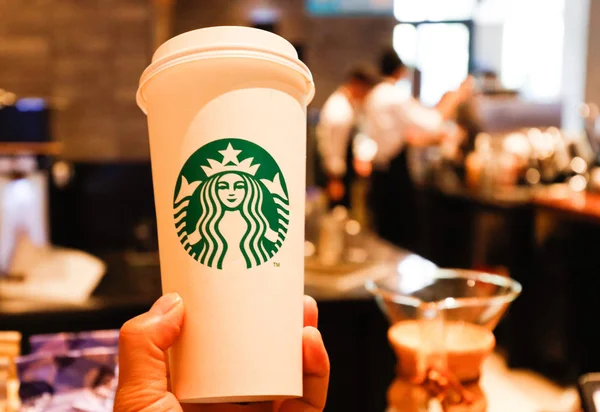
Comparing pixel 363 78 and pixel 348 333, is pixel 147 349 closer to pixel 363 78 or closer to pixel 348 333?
pixel 348 333

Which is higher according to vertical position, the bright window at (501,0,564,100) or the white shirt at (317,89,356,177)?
the bright window at (501,0,564,100)

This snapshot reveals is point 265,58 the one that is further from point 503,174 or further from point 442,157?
point 442,157

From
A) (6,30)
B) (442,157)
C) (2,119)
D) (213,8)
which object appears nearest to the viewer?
(2,119)

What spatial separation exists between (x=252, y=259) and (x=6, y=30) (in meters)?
4.25

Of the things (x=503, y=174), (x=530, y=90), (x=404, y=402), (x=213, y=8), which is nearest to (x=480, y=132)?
(x=503, y=174)

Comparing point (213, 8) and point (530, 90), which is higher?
point (213, 8)

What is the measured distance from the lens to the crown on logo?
0.65 metres

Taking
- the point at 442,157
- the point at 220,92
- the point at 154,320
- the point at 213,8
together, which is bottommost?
the point at 442,157

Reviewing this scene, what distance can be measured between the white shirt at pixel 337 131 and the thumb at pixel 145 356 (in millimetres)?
5664

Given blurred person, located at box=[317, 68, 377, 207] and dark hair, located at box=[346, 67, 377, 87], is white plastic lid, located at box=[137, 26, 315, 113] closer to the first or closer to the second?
blurred person, located at box=[317, 68, 377, 207]

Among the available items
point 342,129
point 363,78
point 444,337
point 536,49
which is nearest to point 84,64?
point 342,129

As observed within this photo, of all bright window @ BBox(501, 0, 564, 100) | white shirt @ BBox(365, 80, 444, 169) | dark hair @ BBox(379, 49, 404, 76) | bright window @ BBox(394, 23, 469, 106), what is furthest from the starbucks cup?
bright window @ BBox(394, 23, 469, 106)

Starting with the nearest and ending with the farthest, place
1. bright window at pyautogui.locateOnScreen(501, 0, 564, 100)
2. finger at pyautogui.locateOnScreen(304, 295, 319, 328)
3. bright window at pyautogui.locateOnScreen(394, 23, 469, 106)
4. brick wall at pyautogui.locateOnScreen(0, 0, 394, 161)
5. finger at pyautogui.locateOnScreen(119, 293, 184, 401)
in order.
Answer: finger at pyautogui.locateOnScreen(119, 293, 184, 401) → finger at pyautogui.locateOnScreen(304, 295, 319, 328) → brick wall at pyautogui.locateOnScreen(0, 0, 394, 161) → bright window at pyautogui.locateOnScreen(501, 0, 564, 100) → bright window at pyautogui.locateOnScreen(394, 23, 469, 106)

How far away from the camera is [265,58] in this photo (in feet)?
2.19
